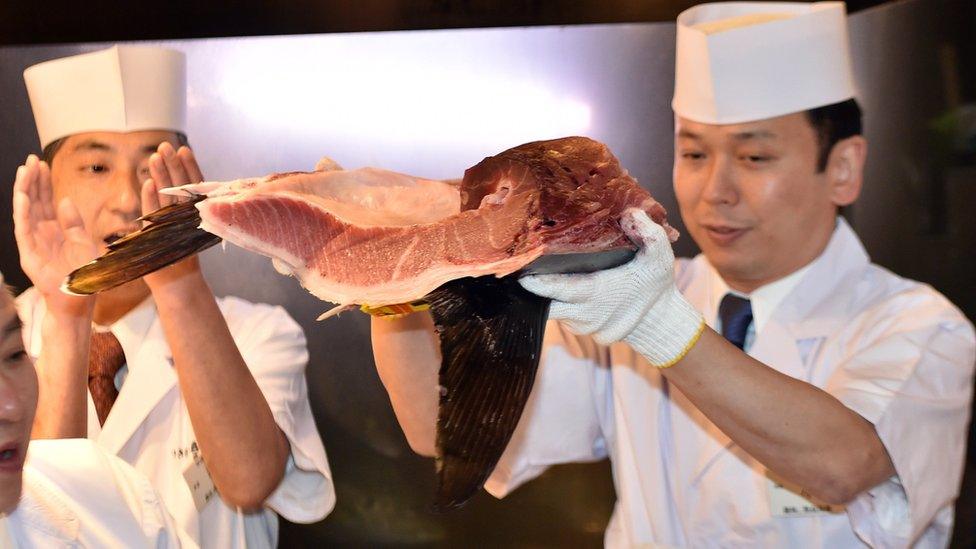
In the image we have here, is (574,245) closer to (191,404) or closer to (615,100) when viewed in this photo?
(191,404)

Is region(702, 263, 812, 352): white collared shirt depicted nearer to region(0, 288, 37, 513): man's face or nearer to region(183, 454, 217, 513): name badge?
region(183, 454, 217, 513): name badge

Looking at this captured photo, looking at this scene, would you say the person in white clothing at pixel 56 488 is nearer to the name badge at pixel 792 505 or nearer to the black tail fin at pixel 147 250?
the black tail fin at pixel 147 250

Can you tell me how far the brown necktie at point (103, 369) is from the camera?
1172mm

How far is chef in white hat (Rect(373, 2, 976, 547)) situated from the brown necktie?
13.7 inches

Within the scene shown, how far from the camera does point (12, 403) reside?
0.90 m

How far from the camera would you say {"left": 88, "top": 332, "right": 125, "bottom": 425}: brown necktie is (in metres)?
1.17

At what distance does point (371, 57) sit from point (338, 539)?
85 cm

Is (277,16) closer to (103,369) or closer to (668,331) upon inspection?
(103,369)

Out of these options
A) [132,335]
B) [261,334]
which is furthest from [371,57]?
[132,335]

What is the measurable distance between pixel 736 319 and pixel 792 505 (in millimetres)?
293

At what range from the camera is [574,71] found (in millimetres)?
1562

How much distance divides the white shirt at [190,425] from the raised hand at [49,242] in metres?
0.12

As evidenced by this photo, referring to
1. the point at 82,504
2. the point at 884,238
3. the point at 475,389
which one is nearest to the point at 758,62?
the point at 884,238

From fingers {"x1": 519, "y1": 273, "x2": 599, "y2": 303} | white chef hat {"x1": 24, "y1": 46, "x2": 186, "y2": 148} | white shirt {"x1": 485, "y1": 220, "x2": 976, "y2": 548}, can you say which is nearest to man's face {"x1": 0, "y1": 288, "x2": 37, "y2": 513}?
white chef hat {"x1": 24, "y1": 46, "x2": 186, "y2": 148}
